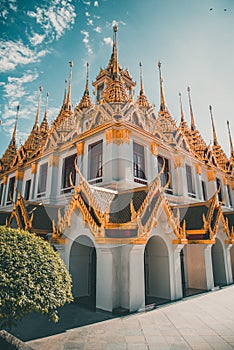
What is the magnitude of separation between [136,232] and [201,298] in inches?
162

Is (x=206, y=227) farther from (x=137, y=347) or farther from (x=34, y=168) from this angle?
(x=34, y=168)

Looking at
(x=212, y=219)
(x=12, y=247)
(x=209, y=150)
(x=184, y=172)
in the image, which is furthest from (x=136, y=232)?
(x=209, y=150)

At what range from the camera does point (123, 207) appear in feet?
28.3

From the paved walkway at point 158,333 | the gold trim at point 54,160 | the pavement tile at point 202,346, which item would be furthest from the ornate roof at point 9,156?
the pavement tile at point 202,346

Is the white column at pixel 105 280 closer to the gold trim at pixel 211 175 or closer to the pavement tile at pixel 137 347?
the pavement tile at pixel 137 347

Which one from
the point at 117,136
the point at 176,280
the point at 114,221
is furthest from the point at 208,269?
the point at 117,136

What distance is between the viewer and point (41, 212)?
1103 centimetres

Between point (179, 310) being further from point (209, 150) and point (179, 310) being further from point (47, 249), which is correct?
point (209, 150)

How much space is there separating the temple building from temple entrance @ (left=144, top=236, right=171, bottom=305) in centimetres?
4

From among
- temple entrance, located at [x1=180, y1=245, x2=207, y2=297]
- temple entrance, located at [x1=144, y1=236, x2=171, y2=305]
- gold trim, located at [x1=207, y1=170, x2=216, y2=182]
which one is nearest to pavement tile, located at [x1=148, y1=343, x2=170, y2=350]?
temple entrance, located at [x1=144, y1=236, x2=171, y2=305]

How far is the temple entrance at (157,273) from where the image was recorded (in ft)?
28.3

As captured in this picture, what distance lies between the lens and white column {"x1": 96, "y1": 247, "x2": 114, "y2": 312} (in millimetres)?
7098

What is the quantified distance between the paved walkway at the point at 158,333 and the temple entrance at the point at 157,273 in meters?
1.17

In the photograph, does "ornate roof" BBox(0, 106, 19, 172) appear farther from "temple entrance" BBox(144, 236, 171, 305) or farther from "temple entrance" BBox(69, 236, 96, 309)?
"temple entrance" BBox(144, 236, 171, 305)
